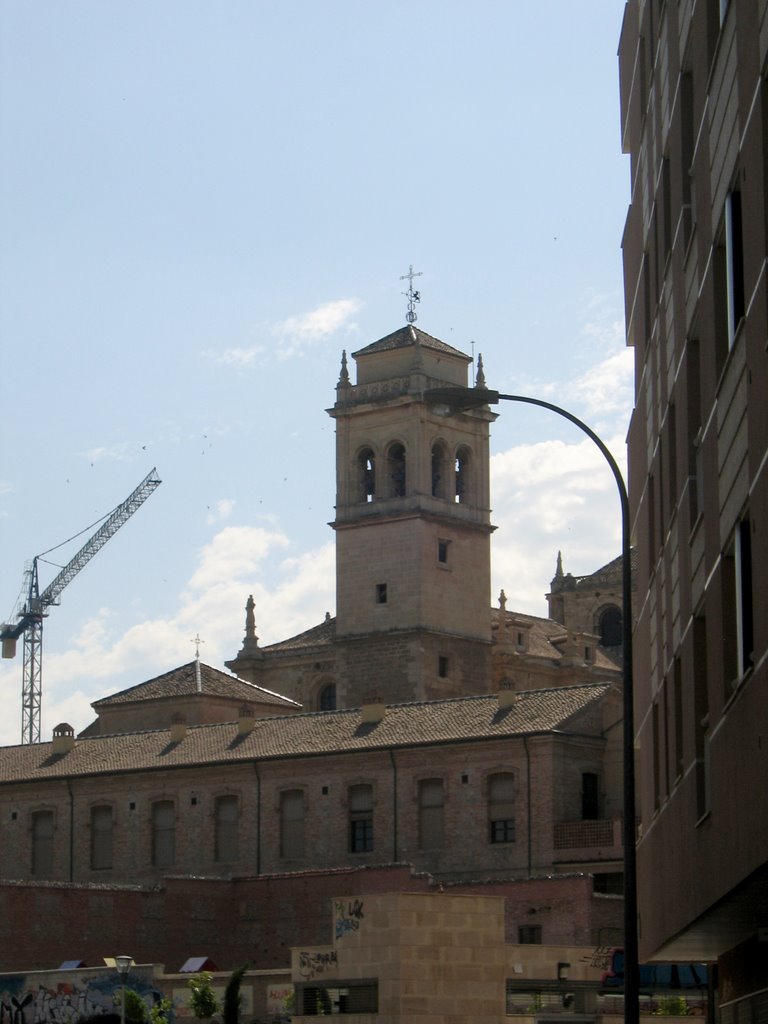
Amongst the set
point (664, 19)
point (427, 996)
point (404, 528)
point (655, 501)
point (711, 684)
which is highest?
point (404, 528)

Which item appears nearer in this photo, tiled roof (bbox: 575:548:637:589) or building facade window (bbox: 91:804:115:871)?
building facade window (bbox: 91:804:115:871)

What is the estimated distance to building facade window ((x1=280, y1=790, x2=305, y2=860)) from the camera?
7481cm

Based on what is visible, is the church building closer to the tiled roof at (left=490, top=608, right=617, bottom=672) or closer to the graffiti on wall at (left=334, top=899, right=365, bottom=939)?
the tiled roof at (left=490, top=608, right=617, bottom=672)

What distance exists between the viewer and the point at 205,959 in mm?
66250

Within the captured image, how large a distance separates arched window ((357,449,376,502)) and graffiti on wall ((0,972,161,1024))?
122 ft

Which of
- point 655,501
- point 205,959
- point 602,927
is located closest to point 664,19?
point 655,501

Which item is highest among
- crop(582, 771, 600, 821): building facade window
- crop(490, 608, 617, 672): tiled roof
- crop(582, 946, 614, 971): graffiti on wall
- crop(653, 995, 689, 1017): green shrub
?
crop(490, 608, 617, 672): tiled roof

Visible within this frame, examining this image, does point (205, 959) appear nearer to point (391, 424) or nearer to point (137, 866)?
point (137, 866)

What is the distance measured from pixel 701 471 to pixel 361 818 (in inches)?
2105

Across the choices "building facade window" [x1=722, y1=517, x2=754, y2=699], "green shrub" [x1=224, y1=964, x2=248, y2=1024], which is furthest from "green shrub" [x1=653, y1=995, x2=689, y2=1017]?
"building facade window" [x1=722, y1=517, x2=754, y2=699]

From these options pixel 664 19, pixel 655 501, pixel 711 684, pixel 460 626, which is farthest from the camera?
pixel 460 626

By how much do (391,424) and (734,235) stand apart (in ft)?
240

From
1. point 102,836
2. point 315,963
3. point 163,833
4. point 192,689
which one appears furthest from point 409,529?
point 315,963

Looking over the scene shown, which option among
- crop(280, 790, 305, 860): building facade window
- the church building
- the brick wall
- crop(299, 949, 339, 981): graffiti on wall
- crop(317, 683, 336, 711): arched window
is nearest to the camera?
crop(299, 949, 339, 981): graffiti on wall
